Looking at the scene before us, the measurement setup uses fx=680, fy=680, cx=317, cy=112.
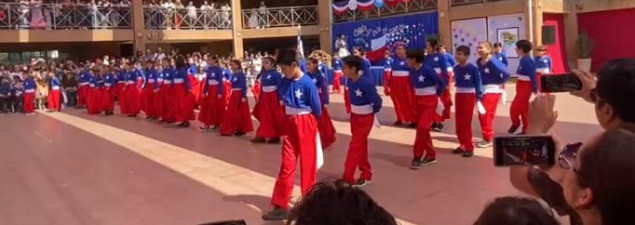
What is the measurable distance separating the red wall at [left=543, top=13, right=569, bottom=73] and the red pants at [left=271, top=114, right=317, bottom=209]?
768 inches

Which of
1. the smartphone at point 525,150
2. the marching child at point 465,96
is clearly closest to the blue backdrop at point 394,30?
the marching child at point 465,96

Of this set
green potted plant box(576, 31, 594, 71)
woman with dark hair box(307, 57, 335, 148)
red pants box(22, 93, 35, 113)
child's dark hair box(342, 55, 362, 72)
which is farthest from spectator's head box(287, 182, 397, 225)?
green potted plant box(576, 31, 594, 71)

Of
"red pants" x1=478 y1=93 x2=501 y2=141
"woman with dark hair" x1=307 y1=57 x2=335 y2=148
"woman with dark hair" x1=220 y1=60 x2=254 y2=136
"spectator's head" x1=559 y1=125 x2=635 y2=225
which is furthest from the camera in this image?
"woman with dark hair" x1=220 y1=60 x2=254 y2=136

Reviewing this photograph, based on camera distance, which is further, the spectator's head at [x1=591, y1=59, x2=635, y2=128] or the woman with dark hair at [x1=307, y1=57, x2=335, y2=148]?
the woman with dark hair at [x1=307, y1=57, x2=335, y2=148]

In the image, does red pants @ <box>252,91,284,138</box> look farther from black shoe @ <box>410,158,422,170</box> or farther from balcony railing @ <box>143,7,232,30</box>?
balcony railing @ <box>143,7,232,30</box>

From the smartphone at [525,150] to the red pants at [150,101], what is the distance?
14378 millimetres

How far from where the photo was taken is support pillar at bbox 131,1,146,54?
26.9 metres

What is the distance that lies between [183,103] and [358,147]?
817 cm

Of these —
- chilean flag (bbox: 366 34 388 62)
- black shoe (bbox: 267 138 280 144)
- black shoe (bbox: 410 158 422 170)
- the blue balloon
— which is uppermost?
the blue balloon

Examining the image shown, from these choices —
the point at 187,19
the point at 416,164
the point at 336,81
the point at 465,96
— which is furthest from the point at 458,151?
the point at 187,19

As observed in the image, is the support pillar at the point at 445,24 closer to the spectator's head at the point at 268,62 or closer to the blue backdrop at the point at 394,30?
the blue backdrop at the point at 394,30

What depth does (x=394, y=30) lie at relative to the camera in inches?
1064

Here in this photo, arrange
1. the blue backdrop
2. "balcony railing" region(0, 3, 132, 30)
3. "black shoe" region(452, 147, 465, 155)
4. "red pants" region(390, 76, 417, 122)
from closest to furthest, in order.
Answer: "black shoe" region(452, 147, 465, 155) < "red pants" region(390, 76, 417, 122) < "balcony railing" region(0, 3, 132, 30) < the blue backdrop

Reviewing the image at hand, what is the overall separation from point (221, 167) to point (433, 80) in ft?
9.82
